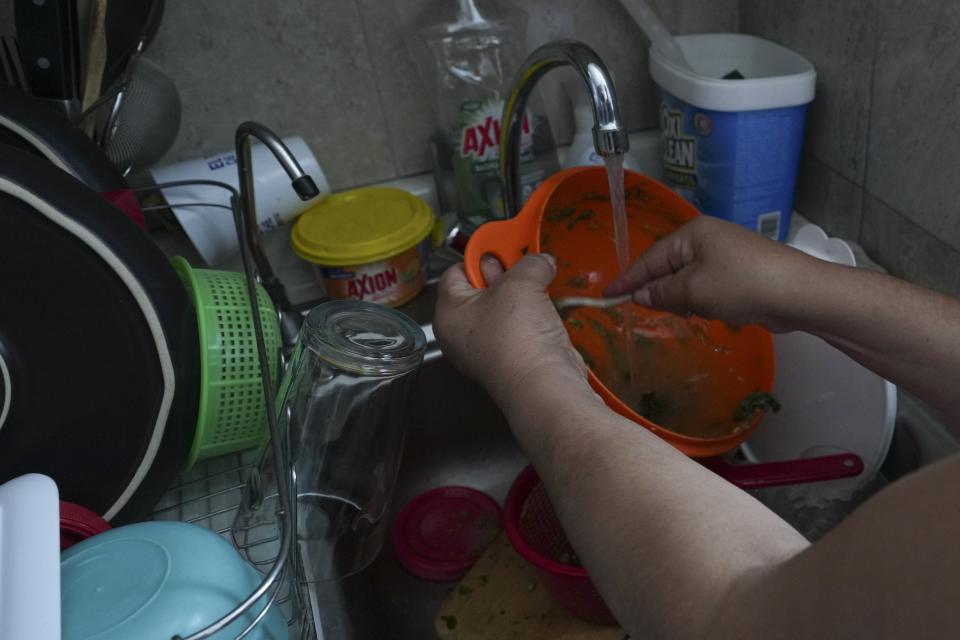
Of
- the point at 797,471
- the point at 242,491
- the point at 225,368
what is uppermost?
the point at 225,368

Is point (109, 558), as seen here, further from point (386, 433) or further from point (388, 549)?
point (388, 549)

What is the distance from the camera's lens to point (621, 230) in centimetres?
66

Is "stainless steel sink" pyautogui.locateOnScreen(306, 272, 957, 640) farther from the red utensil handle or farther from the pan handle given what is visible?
the pan handle

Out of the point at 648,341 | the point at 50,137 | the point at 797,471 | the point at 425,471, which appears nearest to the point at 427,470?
the point at 425,471

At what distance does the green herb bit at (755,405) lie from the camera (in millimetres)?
708

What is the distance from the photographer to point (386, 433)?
643 mm

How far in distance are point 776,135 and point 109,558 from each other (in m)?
0.77

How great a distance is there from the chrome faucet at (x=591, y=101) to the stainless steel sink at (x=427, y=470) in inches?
8.4

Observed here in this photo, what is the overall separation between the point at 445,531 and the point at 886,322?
529 mm

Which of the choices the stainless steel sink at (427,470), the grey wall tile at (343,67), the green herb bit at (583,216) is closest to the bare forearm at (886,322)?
the green herb bit at (583,216)

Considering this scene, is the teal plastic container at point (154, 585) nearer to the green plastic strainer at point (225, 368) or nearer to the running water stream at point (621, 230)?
the green plastic strainer at point (225, 368)

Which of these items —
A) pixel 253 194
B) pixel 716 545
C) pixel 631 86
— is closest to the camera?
pixel 716 545

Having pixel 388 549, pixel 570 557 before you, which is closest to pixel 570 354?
pixel 570 557

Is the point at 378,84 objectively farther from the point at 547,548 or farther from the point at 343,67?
the point at 547,548
